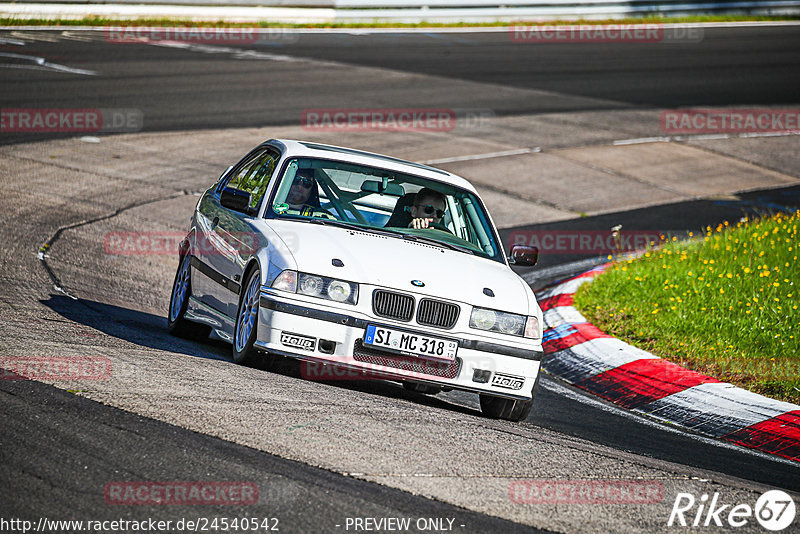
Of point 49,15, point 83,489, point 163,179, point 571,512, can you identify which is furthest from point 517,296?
point 49,15

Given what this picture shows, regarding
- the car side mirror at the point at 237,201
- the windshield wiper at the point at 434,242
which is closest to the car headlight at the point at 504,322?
the windshield wiper at the point at 434,242

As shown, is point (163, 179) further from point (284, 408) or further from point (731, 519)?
point (731, 519)

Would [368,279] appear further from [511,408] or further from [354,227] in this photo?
[511,408]

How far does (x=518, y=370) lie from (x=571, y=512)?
204 cm

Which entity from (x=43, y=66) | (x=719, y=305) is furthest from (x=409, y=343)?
(x=43, y=66)

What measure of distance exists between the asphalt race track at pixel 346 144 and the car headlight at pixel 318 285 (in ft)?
1.82

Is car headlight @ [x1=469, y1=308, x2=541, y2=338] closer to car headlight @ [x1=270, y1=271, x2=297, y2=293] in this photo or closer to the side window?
car headlight @ [x1=270, y1=271, x2=297, y2=293]

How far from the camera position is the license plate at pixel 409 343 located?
646cm

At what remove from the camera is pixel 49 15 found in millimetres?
26344

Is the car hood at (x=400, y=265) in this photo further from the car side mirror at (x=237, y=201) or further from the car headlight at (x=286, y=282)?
the car side mirror at (x=237, y=201)

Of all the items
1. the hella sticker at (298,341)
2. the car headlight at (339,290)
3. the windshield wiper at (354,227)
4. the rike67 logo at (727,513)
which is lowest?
the rike67 logo at (727,513)

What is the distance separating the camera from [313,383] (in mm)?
6648

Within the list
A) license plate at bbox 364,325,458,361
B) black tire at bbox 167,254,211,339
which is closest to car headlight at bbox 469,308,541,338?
license plate at bbox 364,325,458,361

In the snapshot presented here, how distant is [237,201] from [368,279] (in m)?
1.44
